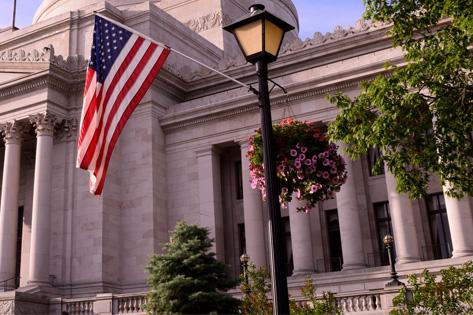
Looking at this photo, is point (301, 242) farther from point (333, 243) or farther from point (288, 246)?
point (288, 246)

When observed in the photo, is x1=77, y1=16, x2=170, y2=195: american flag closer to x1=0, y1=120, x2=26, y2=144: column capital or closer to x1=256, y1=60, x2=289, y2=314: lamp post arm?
x1=256, y1=60, x2=289, y2=314: lamp post arm

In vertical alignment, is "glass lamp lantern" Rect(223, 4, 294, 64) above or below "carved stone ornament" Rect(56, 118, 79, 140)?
below

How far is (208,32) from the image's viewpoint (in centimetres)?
4947

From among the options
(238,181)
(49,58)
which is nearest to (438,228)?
(238,181)

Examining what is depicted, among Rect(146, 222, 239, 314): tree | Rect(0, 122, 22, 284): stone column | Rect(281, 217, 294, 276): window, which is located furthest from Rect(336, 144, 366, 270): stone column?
→ Rect(0, 122, 22, 284): stone column

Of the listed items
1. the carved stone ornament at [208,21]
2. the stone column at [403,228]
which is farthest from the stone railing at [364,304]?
the carved stone ornament at [208,21]

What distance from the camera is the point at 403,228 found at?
29984mm

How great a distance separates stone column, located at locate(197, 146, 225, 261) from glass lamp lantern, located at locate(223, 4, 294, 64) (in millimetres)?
24721

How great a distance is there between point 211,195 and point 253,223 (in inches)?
128

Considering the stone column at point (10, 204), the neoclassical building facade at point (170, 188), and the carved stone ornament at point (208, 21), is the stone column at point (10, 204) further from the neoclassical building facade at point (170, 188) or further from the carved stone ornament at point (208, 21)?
the carved stone ornament at point (208, 21)

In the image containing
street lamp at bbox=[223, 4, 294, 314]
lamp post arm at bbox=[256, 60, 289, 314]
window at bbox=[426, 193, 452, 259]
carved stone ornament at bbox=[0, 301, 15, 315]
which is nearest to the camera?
lamp post arm at bbox=[256, 60, 289, 314]

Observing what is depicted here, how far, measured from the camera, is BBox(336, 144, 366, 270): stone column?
30.5 meters

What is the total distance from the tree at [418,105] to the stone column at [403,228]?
12046 millimetres

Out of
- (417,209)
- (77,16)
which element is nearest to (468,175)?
(417,209)
